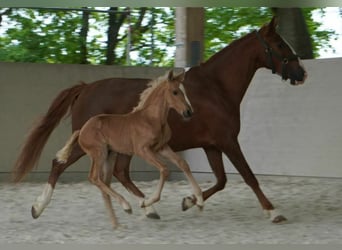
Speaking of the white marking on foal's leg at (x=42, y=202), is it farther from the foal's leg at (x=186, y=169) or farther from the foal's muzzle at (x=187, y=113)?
the foal's muzzle at (x=187, y=113)

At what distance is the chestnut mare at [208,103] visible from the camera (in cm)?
654

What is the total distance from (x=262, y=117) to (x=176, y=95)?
4.56 m

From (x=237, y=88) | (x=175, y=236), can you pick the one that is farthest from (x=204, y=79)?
(x=175, y=236)

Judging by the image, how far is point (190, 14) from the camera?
10859 millimetres

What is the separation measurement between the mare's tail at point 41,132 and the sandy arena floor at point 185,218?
20.1 inches

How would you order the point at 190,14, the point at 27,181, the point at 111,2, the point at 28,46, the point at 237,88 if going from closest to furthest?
1. the point at 111,2
2. the point at 237,88
3. the point at 27,181
4. the point at 190,14
5. the point at 28,46

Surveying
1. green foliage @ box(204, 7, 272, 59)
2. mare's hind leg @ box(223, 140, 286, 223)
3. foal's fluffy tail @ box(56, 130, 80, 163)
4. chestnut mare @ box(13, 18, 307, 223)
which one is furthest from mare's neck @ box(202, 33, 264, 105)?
A: green foliage @ box(204, 7, 272, 59)

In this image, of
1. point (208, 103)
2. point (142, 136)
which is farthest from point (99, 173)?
point (208, 103)

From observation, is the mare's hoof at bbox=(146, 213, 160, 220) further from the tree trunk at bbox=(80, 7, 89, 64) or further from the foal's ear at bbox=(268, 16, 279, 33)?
the tree trunk at bbox=(80, 7, 89, 64)

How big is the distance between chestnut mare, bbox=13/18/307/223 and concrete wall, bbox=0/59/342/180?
100.0 inches

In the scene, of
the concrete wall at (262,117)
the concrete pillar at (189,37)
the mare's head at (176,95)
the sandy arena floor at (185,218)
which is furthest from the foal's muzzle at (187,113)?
the concrete pillar at (189,37)

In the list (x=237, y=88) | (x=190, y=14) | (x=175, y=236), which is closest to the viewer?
(x=175, y=236)

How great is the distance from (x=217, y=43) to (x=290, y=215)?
761 centimetres

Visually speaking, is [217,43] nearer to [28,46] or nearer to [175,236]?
[28,46]
